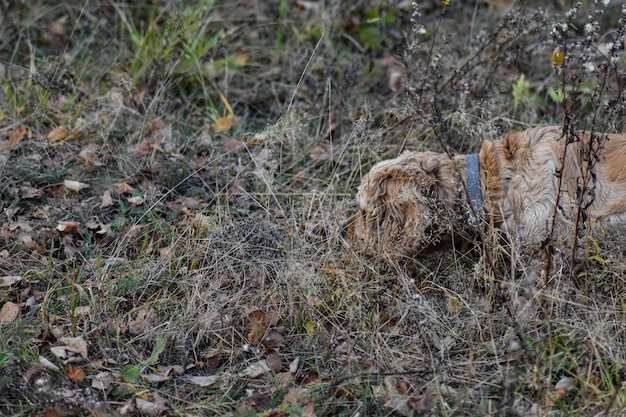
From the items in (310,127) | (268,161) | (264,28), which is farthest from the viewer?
(264,28)

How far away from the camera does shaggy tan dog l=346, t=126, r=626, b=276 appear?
400 centimetres

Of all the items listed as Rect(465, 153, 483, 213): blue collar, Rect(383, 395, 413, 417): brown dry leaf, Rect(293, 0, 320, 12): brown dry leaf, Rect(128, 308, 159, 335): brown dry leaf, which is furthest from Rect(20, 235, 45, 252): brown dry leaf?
Rect(293, 0, 320, 12): brown dry leaf

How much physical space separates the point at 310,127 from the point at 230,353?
2.47 meters

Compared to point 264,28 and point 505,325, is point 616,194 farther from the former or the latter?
point 264,28

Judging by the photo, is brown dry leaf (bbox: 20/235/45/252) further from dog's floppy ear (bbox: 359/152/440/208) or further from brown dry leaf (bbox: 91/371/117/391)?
dog's floppy ear (bbox: 359/152/440/208)

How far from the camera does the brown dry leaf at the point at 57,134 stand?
5.20 meters

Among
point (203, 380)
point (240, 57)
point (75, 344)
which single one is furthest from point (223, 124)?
point (203, 380)

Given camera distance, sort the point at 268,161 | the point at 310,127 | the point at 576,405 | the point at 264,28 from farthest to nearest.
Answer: the point at 264,28 → the point at 310,127 → the point at 268,161 → the point at 576,405

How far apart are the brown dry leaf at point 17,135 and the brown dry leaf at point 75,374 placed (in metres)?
2.30

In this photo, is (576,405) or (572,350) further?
(572,350)

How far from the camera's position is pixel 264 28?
268 inches

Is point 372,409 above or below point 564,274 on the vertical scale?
below

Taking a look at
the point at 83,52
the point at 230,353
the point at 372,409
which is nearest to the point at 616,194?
the point at 372,409

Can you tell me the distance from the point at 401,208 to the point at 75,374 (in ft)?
6.33
